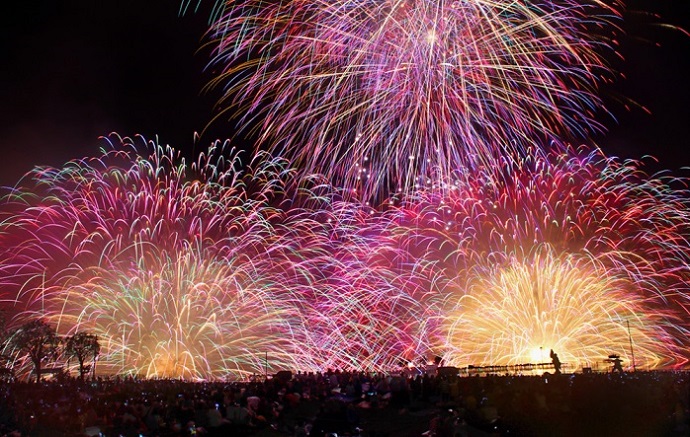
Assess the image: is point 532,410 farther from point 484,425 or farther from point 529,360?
point 529,360

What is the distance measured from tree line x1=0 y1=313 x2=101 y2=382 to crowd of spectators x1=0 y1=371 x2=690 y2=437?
2887cm

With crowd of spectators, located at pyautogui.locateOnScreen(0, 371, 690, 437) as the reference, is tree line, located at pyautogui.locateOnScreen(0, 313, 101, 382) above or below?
above

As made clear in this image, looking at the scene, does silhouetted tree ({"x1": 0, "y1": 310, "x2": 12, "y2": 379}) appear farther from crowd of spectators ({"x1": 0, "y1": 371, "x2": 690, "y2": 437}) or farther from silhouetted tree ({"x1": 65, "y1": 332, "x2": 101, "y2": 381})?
crowd of spectators ({"x1": 0, "y1": 371, "x2": 690, "y2": 437})

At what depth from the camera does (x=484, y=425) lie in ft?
49.6

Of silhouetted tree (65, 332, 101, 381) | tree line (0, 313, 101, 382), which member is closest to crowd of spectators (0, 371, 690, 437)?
silhouetted tree (65, 332, 101, 381)

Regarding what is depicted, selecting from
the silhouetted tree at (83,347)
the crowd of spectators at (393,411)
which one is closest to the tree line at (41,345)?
the silhouetted tree at (83,347)

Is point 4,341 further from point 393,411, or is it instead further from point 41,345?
point 393,411

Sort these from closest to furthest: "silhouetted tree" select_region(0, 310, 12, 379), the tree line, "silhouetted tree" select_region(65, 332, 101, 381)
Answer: "silhouetted tree" select_region(0, 310, 12, 379), "silhouetted tree" select_region(65, 332, 101, 381), the tree line

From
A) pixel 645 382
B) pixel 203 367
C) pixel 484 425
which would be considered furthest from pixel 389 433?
pixel 203 367

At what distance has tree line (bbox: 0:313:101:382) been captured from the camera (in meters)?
48.4

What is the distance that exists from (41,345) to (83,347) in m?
3.78

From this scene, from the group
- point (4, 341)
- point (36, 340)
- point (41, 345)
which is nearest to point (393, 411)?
point (41, 345)

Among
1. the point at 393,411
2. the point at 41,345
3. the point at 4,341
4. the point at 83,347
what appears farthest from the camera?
the point at 41,345

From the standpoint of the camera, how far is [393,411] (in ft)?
59.4
